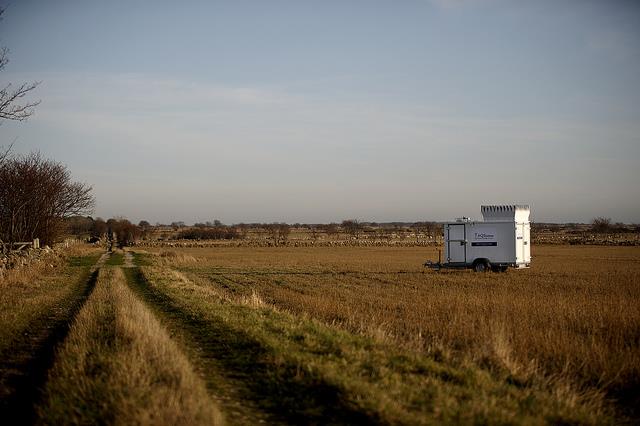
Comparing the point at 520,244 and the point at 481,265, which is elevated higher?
the point at 520,244

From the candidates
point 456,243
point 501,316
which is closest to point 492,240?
point 456,243

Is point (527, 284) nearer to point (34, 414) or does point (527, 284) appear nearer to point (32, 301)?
point (32, 301)

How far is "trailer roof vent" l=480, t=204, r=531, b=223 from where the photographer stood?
31500 mm

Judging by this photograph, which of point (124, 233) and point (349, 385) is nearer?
point (349, 385)

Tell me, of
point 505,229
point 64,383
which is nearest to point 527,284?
point 505,229

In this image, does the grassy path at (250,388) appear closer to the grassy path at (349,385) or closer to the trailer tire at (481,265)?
the grassy path at (349,385)

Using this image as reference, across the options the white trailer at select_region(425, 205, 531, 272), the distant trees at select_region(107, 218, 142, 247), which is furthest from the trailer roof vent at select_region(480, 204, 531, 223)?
the distant trees at select_region(107, 218, 142, 247)

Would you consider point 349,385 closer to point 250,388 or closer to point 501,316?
point 250,388

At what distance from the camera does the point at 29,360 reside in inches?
408

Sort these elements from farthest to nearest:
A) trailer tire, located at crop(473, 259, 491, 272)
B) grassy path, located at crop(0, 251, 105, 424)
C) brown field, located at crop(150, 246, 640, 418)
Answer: trailer tire, located at crop(473, 259, 491, 272) → brown field, located at crop(150, 246, 640, 418) → grassy path, located at crop(0, 251, 105, 424)

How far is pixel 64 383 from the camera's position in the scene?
768cm

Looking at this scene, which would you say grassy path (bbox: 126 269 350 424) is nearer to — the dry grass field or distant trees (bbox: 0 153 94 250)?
the dry grass field

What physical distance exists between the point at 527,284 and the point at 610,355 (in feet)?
51.0

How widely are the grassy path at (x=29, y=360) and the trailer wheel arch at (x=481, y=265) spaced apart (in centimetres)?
2124
